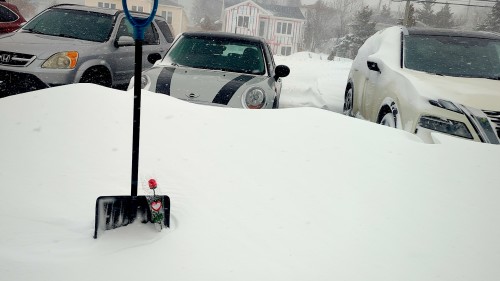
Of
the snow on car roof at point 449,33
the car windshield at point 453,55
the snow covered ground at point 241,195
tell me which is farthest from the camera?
the snow on car roof at point 449,33

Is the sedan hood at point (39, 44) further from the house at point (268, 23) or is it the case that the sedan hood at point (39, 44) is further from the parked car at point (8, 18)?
the house at point (268, 23)

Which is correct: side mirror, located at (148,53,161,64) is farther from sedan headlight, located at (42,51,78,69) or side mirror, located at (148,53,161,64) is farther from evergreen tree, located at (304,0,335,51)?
evergreen tree, located at (304,0,335,51)

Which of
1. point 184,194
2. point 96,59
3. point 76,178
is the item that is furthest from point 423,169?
point 96,59

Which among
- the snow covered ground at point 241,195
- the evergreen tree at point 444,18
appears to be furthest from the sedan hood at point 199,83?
the evergreen tree at point 444,18

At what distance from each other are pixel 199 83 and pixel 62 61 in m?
2.47

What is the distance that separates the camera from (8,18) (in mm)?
8117

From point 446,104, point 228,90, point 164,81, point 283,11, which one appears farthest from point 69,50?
point 283,11

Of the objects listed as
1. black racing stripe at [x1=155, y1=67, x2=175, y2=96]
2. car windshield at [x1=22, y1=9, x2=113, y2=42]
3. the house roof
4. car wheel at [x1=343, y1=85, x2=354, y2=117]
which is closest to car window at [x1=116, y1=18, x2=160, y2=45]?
car windshield at [x1=22, y1=9, x2=113, y2=42]

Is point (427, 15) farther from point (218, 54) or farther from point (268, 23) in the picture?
point (218, 54)

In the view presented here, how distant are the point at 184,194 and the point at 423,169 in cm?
147

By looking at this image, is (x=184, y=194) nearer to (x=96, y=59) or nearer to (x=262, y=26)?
(x=96, y=59)

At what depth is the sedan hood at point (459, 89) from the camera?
3.51 metres

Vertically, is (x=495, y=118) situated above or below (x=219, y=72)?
below

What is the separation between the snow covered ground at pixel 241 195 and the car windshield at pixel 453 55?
1.96 m
